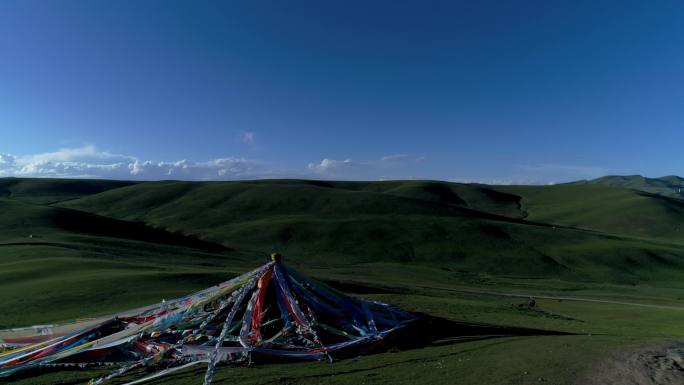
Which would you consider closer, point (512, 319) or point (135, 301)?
point (512, 319)

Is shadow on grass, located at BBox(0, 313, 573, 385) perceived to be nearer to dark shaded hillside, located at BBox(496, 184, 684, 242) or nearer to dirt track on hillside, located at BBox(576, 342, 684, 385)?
dirt track on hillside, located at BBox(576, 342, 684, 385)

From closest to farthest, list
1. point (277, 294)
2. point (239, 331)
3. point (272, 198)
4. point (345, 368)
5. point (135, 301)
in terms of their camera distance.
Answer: point (345, 368) → point (239, 331) → point (277, 294) → point (135, 301) → point (272, 198)

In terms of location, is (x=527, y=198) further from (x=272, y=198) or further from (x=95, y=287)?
(x=95, y=287)

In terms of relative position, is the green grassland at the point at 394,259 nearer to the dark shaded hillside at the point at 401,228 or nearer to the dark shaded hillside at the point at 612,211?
the dark shaded hillside at the point at 401,228

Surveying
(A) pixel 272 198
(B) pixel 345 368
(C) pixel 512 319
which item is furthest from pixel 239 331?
(A) pixel 272 198

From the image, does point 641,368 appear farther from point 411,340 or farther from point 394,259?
point 394,259

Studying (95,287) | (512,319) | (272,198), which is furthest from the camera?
(272,198)

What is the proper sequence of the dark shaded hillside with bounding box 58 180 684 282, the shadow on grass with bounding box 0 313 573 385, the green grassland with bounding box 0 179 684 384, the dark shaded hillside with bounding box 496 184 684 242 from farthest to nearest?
the dark shaded hillside with bounding box 496 184 684 242 → the dark shaded hillside with bounding box 58 180 684 282 → the green grassland with bounding box 0 179 684 384 → the shadow on grass with bounding box 0 313 573 385

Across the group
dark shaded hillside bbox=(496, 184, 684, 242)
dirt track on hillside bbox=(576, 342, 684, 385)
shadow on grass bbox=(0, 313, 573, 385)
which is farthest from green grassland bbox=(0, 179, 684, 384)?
dark shaded hillside bbox=(496, 184, 684, 242)
